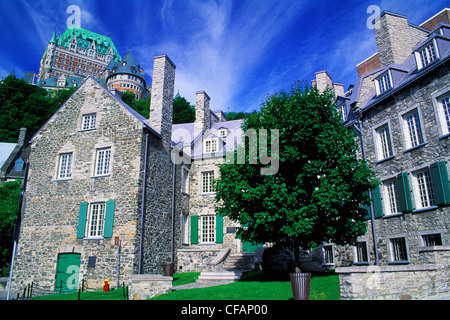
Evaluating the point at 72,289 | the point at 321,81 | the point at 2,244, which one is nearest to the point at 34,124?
the point at 2,244

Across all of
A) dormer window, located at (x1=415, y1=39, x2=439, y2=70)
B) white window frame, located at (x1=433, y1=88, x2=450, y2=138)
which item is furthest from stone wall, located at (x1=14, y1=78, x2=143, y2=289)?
dormer window, located at (x1=415, y1=39, x2=439, y2=70)

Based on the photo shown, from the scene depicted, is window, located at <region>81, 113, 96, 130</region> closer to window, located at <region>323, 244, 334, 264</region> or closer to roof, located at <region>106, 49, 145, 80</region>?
window, located at <region>323, 244, 334, 264</region>

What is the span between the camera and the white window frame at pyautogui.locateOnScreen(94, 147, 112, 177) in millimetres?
18125

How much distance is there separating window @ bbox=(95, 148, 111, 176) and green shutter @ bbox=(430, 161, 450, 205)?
52.6ft

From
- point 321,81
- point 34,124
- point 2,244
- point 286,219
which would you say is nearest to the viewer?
point 286,219

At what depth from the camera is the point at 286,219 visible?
1316 centimetres

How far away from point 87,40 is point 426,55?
139648 mm

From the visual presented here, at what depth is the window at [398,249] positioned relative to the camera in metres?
15.2

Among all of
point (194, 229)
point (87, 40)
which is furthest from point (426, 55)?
point (87, 40)

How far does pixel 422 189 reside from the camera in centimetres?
1467

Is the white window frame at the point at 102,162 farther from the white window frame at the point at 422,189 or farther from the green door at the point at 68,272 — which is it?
the white window frame at the point at 422,189

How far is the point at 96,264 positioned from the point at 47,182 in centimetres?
613

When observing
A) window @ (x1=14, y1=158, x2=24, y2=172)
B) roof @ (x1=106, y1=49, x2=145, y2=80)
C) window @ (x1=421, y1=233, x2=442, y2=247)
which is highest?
roof @ (x1=106, y1=49, x2=145, y2=80)

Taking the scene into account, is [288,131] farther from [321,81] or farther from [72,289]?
[72,289]
